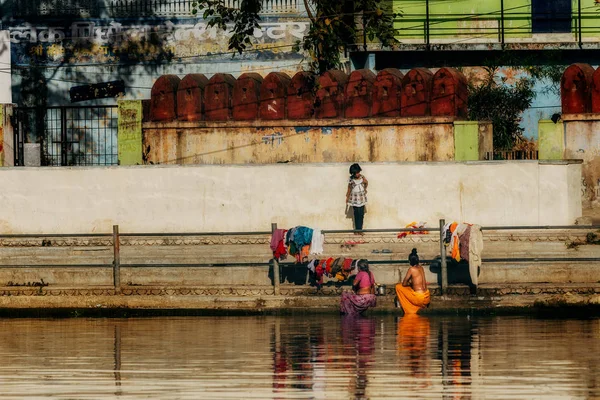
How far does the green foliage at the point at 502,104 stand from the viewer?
32.5 meters

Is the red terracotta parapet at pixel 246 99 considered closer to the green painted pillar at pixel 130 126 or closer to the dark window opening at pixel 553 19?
the green painted pillar at pixel 130 126

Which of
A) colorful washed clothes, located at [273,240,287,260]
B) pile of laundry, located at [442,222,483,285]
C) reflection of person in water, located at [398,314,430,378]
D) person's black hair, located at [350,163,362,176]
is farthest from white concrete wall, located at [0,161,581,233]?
reflection of person in water, located at [398,314,430,378]

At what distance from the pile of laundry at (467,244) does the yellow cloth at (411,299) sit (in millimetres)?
835

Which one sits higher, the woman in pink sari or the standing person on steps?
the standing person on steps

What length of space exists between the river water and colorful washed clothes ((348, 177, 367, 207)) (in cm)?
370

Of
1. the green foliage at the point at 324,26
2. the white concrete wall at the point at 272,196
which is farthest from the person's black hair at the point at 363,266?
the green foliage at the point at 324,26

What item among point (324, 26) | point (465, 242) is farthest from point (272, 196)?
point (324, 26)

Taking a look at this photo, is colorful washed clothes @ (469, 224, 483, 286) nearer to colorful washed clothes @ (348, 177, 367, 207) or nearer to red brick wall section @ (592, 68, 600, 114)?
colorful washed clothes @ (348, 177, 367, 207)

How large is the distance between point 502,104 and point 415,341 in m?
15.6

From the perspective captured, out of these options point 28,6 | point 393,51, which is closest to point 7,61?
point 28,6

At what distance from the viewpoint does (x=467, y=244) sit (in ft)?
70.4

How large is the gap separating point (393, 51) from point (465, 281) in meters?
12.7

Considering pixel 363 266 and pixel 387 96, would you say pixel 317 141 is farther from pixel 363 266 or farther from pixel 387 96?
pixel 363 266

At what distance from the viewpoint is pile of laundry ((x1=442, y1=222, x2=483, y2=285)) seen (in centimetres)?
2127
